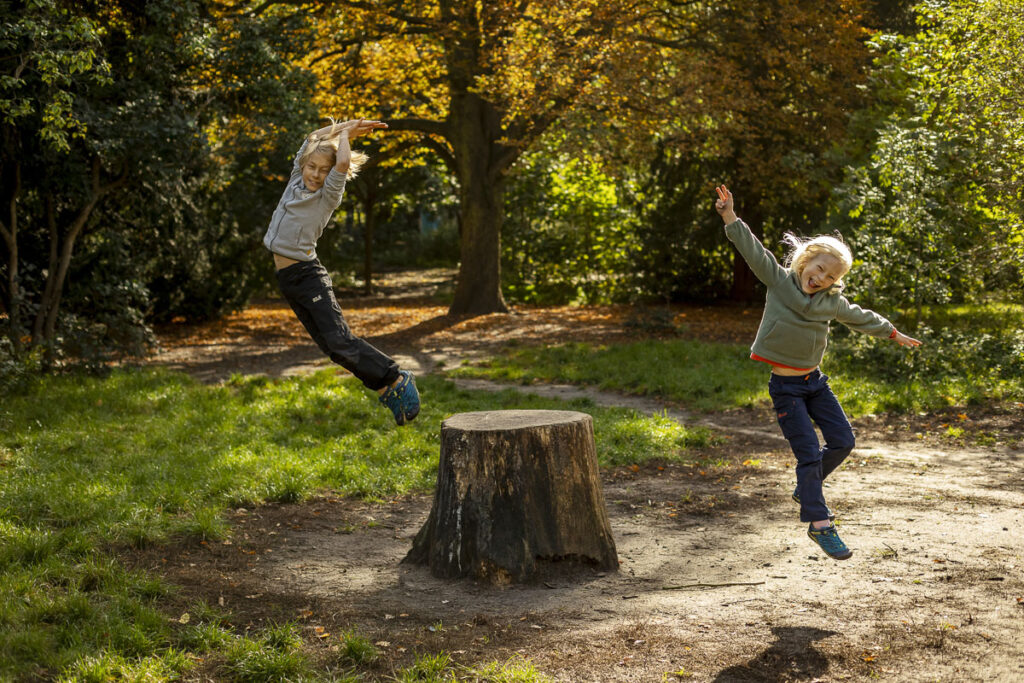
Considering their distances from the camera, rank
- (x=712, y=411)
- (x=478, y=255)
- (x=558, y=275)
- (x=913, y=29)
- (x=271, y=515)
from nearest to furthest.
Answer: (x=271, y=515) → (x=712, y=411) → (x=913, y=29) → (x=478, y=255) → (x=558, y=275)

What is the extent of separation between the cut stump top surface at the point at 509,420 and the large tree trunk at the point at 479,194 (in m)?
14.9

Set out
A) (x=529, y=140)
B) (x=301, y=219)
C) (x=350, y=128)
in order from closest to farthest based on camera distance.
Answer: (x=350, y=128) < (x=301, y=219) < (x=529, y=140)

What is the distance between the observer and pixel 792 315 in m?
5.39

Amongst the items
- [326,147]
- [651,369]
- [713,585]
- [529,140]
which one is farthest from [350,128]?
[529,140]

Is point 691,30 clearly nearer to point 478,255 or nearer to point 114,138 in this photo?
point 478,255

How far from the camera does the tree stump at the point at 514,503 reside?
18.2 ft

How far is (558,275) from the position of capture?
2477cm

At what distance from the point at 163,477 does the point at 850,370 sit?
855 cm

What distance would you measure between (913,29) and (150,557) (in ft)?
56.6

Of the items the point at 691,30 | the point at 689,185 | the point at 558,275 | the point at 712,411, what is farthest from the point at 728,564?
the point at 558,275

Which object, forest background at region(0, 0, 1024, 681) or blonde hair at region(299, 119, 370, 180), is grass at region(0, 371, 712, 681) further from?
blonde hair at region(299, 119, 370, 180)

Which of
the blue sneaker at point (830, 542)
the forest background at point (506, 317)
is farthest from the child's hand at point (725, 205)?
the forest background at point (506, 317)

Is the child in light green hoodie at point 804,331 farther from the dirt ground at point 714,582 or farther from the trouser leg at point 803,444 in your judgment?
the dirt ground at point 714,582

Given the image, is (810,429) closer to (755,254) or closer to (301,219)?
(755,254)
